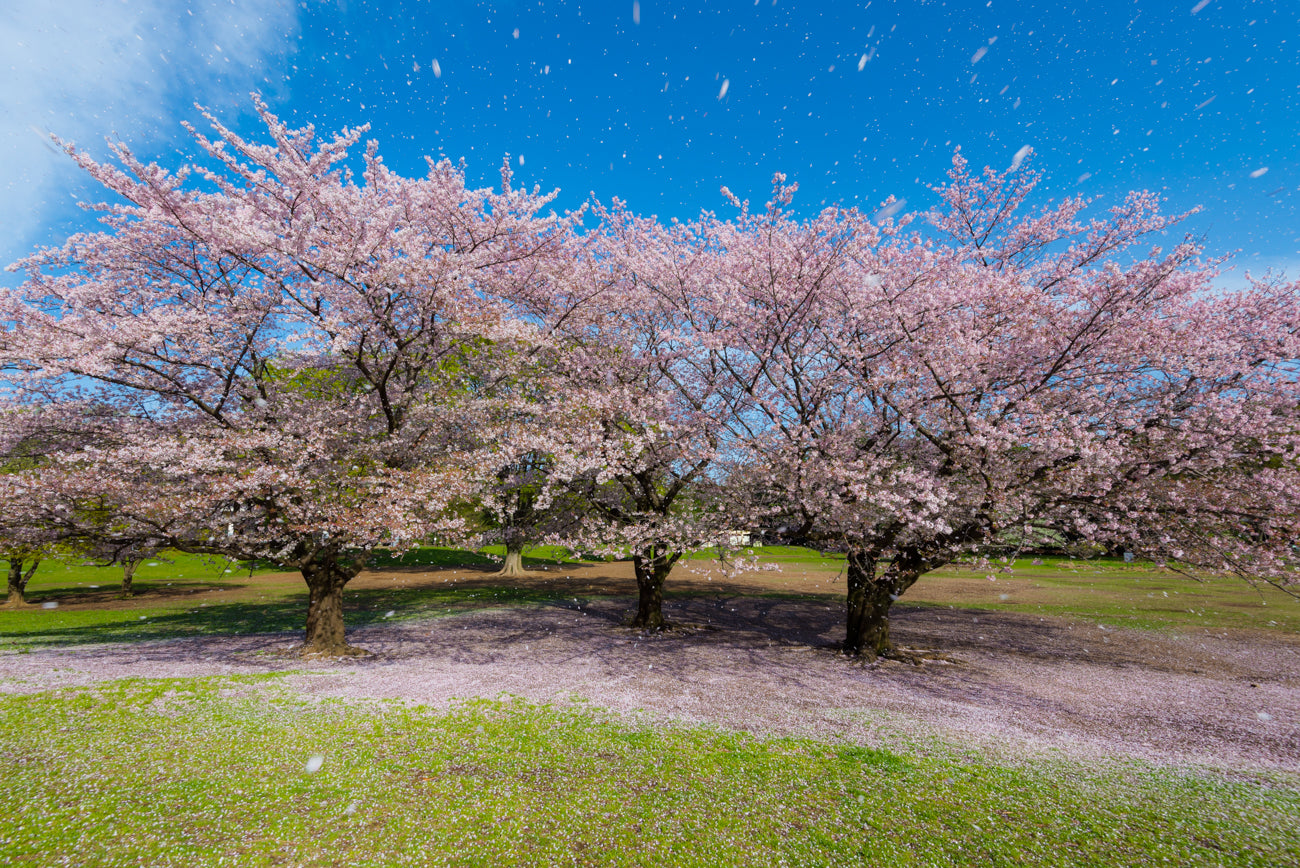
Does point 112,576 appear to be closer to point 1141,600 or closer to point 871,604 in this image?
point 871,604

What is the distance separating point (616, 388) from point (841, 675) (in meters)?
9.34

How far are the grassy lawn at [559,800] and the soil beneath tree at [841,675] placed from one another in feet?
4.87

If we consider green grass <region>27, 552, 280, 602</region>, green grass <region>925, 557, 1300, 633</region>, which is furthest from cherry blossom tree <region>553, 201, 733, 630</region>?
green grass <region>27, 552, 280, 602</region>

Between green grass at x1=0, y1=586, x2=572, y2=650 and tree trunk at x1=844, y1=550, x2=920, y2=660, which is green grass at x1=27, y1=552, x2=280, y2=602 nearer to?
green grass at x1=0, y1=586, x2=572, y2=650

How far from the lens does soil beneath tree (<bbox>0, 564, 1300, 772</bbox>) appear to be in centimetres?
956

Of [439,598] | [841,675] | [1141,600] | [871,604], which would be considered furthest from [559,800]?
[1141,600]

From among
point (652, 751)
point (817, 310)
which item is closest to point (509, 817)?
point (652, 751)

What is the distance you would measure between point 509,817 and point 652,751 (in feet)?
8.73

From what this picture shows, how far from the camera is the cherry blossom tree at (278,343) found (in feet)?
37.1

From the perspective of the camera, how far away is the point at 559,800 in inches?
262

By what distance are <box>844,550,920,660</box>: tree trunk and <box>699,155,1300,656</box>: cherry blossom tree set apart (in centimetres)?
20

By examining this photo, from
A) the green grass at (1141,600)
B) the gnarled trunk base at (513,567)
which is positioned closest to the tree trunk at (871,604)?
the green grass at (1141,600)

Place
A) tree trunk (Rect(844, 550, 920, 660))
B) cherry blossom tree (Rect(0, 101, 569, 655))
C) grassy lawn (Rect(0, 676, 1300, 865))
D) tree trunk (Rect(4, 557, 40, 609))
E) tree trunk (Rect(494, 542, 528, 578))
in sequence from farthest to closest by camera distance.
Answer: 1. tree trunk (Rect(494, 542, 528, 578))
2. tree trunk (Rect(4, 557, 40, 609))
3. tree trunk (Rect(844, 550, 920, 660))
4. cherry blossom tree (Rect(0, 101, 569, 655))
5. grassy lawn (Rect(0, 676, 1300, 865))

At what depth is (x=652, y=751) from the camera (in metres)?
8.27
